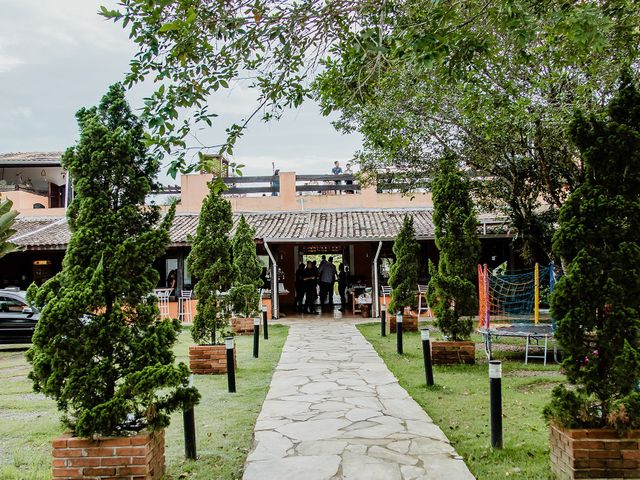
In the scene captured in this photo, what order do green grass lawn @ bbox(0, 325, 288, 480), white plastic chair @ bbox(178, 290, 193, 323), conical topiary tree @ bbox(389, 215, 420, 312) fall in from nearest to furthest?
green grass lawn @ bbox(0, 325, 288, 480)
conical topiary tree @ bbox(389, 215, 420, 312)
white plastic chair @ bbox(178, 290, 193, 323)

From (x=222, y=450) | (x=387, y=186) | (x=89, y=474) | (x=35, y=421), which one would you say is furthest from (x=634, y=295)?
(x=387, y=186)

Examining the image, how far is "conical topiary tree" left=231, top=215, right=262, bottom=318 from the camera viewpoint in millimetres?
15984

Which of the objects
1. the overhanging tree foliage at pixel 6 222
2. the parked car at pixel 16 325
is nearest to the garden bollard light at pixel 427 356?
the overhanging tree foliage at pixel 6 222

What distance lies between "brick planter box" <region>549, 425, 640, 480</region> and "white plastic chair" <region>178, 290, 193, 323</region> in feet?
58.0

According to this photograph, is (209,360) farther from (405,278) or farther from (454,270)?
(405,278)

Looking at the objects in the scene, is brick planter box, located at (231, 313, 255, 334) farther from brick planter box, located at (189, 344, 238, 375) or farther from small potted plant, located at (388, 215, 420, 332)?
brick planter box, located at (189, 344, 238, 375)

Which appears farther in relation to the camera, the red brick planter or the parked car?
the red brick planter

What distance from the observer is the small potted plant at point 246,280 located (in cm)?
1602

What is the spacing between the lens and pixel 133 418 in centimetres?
470

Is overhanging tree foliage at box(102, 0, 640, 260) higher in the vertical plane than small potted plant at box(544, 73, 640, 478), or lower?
higher

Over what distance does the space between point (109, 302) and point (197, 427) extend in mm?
2406

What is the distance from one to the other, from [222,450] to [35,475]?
163 cm

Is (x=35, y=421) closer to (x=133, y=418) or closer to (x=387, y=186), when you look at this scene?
(x=133, y=418)

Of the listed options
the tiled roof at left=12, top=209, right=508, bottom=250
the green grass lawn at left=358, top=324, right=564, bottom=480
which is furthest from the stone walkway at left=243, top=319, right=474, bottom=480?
the tiled roof at left=12, top=209, right=508, bottom=250
